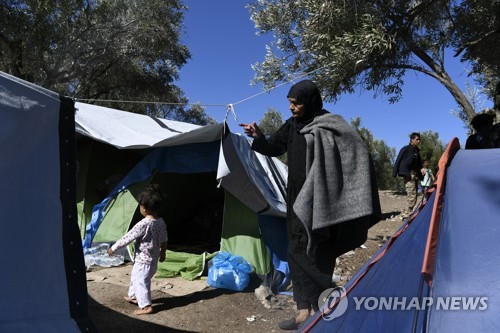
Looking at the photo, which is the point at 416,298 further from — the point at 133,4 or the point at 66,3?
the point at 133,4

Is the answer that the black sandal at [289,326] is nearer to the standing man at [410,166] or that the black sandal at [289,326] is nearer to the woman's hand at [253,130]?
the woman's hand at [253,130]

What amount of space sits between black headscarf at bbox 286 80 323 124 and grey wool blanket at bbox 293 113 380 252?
26 centimetres

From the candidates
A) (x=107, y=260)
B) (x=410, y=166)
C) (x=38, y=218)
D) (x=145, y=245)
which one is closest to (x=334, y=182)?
(x=38, y=218)

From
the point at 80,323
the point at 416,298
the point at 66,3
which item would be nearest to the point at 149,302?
the point at 80,323

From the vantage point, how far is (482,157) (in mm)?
2480

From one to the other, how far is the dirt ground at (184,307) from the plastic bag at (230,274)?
0.26 feet

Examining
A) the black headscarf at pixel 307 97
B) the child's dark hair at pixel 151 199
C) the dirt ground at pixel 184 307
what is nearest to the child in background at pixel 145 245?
the child's dark hair at pixel 151 199

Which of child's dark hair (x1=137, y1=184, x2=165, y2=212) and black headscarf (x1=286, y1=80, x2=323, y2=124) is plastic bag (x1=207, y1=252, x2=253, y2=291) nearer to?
child's dark hair (x1=137, y1=184, x2=165, y2=212)

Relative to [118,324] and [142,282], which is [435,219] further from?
[142,282]

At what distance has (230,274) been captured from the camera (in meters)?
5.05

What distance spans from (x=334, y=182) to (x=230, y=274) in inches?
100

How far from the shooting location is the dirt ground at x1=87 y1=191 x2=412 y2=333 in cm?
387

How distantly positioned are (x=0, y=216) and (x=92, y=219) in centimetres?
442

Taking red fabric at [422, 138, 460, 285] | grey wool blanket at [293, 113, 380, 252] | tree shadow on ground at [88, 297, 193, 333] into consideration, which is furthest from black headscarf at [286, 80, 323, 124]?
tree shadow on ground at [88, 297, 193, 333]
